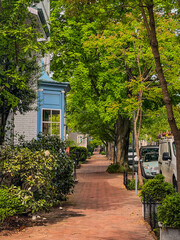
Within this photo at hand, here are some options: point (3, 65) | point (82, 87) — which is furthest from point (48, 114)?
point (82, 87)

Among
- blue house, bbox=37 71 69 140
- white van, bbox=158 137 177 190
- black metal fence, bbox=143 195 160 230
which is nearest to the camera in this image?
black metal fence, bbox=143 195 160 230

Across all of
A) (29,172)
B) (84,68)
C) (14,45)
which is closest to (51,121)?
(14,45)

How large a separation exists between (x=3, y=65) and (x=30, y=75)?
1270mm

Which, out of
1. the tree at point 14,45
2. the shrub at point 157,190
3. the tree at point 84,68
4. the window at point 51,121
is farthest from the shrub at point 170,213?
the tree at point 84,68

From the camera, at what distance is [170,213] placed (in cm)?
743

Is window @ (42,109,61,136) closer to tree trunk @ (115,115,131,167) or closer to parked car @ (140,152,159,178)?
parked car @ (140,152,159,178)

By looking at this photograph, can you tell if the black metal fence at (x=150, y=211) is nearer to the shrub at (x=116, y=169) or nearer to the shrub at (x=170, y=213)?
the shrub at (x=170, y=213)

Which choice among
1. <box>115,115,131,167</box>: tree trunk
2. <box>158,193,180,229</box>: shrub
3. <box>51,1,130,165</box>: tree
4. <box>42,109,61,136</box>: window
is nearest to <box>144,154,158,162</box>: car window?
<box>51,1,130,165</box>: tree

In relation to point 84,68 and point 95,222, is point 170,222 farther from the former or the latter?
point 84,68

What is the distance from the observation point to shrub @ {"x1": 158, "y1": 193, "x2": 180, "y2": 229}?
7.36 m

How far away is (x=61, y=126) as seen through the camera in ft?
60.2

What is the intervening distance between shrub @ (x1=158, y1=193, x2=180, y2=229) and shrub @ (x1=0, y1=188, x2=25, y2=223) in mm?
3377

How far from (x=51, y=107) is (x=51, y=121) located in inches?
23.3

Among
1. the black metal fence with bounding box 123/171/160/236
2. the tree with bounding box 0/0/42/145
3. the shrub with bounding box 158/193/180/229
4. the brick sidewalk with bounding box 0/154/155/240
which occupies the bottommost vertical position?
the brick sidewalk with bounding box 0/154/155/240
